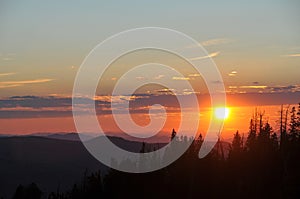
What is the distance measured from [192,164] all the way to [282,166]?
16.3 m

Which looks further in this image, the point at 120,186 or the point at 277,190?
the point at 120,186

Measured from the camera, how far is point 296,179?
5469 cm

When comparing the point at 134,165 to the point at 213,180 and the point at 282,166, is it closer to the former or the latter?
the point at 213,180

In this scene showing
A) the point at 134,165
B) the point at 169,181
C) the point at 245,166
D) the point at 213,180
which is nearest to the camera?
the point at 245,166

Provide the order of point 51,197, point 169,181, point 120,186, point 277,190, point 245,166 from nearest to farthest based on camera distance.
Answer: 1. point 277,190
2. point 245,166
3. point 169,181
4. point 120,186
5. point 51,197

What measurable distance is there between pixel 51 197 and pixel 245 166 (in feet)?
159

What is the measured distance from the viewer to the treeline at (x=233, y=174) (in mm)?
61969

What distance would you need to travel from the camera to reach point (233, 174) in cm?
7088

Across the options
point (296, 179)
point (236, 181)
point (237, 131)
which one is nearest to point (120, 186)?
point (237, 131)

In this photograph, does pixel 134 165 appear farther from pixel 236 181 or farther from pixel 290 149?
pixel 290 149

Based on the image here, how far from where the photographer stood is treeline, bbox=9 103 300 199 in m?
62.0

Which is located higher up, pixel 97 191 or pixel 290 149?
pixel 290 149

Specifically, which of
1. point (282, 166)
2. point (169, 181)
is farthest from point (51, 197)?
point (282, 166)

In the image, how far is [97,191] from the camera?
93.4 meters
